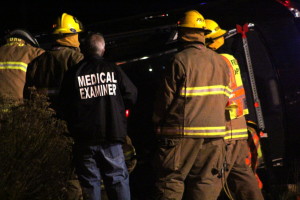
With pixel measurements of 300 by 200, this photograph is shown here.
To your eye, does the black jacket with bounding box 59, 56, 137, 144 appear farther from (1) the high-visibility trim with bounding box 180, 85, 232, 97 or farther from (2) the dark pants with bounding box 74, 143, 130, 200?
(1) the high-visibility trim with bounding box 180, 85, 232, 97

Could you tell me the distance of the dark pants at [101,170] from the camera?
415 cm

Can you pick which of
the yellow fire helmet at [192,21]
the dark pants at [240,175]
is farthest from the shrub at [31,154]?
the dark pants at [240,175]

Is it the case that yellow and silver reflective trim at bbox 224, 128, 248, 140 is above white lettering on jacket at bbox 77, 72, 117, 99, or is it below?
below

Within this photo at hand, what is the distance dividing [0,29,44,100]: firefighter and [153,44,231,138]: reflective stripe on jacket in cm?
156

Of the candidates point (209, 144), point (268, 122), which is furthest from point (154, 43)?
point (209, 144)

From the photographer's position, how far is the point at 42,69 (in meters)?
4.71

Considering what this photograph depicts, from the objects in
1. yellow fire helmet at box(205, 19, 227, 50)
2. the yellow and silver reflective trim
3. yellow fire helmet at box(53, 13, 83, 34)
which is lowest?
the yellow and silver reflective trim

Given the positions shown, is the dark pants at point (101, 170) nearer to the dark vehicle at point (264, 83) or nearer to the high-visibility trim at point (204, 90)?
the high-visibility trim at point (204, 90)

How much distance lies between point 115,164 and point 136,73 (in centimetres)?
201

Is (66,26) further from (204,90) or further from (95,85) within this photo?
(204,90)

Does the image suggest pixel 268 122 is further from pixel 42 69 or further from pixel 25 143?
pixel 25 143

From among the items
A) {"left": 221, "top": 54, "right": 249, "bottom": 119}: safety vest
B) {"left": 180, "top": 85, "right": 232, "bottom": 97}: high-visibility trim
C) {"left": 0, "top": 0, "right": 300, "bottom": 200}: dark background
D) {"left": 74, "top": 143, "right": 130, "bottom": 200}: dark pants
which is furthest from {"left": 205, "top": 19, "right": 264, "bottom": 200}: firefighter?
{"left": 74, "top": 143, "right": 130, "bottom": 200}: dark pants

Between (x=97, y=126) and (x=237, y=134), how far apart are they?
1497mm

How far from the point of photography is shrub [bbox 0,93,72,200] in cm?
325
